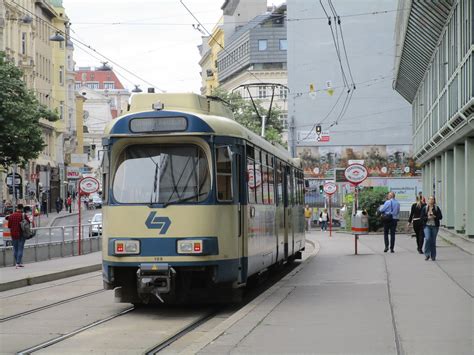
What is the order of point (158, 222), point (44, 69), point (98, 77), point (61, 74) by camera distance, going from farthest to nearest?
point (98, 77), point (61, 74), point (44, 69), point (158, 222)

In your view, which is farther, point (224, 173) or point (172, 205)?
point (224, 173)

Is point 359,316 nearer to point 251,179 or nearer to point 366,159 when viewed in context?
point 251,179

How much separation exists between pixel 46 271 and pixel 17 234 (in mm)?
1969

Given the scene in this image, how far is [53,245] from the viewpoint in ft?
100

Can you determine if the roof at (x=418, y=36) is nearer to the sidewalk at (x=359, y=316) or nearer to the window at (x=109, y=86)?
the sidewalk at (x=359, y=316)

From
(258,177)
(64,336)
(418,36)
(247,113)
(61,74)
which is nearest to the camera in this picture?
(64,336)

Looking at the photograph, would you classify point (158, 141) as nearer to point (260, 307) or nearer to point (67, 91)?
point (260, 307)

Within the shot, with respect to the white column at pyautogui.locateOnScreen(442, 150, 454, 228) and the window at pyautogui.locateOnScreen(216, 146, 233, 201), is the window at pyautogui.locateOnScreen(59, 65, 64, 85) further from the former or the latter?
the window at pyautogui.locateOnScreen(216, 146, 233, 201)

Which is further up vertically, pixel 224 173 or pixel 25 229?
pixel 224 173

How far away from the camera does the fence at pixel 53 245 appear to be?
87.9 feet

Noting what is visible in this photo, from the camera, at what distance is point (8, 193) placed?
68250mm

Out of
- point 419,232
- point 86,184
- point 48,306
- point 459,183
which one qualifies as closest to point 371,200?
point 459,183

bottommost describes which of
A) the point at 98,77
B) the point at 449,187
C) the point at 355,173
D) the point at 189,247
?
the point at 189,247

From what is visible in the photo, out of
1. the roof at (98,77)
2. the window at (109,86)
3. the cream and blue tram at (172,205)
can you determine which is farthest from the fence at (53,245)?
the roof at (98,77)
